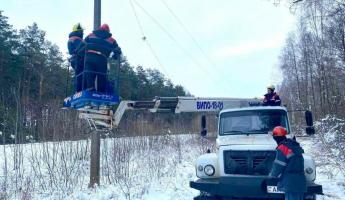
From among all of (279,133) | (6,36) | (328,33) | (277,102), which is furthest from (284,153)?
(6,36)

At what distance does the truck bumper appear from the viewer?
6.48 m

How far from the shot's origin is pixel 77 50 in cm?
852

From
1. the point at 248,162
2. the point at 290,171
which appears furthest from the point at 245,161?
the point at 290,171

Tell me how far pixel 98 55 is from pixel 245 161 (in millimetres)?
4084

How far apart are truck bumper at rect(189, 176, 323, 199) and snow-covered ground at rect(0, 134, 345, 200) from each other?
218cm

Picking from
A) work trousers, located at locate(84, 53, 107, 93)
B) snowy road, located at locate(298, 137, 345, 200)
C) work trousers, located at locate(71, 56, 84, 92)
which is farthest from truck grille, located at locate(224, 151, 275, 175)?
work trousers, located at locate(71, 56, 84, 92)

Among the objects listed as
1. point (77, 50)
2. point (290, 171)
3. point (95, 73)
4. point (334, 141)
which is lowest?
point (290, 171)

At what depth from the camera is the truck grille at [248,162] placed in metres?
7.05

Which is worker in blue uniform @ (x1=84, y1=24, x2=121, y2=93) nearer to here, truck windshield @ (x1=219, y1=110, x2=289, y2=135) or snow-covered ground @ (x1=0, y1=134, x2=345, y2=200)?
snow-covered ground @ (x1=0, y1=134, x2=345, y2=200)

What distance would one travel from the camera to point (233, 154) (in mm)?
7324

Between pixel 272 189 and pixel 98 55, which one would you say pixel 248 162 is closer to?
pixel 272 189

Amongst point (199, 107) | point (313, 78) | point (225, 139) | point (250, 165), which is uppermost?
point (313, 78)

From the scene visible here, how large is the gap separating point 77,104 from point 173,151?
953cm

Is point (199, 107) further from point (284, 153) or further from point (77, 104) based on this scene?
point (284, 153)
